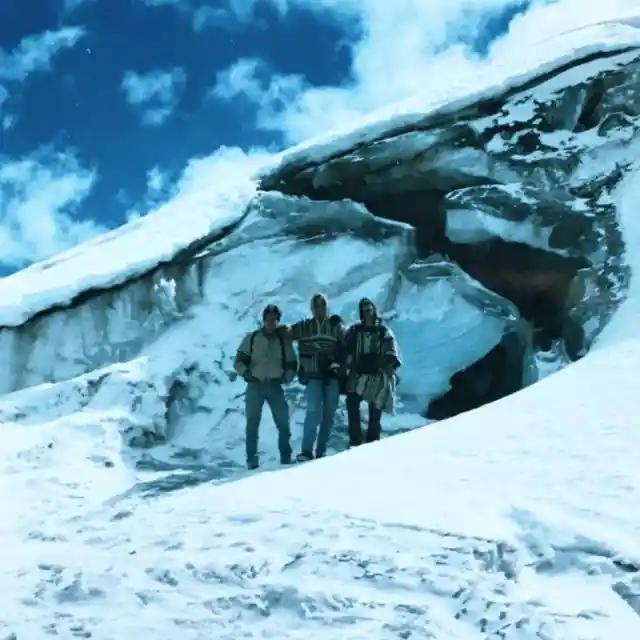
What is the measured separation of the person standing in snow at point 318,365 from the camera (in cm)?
891

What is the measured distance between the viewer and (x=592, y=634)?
4.50m

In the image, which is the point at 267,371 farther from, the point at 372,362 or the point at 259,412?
the point at 372,362

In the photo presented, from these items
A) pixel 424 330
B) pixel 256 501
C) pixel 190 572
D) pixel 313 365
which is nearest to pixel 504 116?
pixel 424 330

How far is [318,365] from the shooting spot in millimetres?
8914

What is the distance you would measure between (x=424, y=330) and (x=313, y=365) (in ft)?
12.1

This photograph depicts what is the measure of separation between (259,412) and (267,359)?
54 cm

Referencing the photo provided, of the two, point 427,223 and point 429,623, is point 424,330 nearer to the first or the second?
point 427,223

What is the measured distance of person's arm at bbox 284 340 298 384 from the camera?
8.91m

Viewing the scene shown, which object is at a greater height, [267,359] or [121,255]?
[121,255]

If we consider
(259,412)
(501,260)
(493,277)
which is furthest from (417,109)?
(259,412)

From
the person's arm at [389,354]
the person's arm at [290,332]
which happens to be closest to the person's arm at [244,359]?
the person's arm at [290,332]

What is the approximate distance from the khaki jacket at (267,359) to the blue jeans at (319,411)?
0.28 m

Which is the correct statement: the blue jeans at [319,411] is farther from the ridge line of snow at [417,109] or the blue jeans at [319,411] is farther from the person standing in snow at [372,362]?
the ridge line of snow at [417,109]

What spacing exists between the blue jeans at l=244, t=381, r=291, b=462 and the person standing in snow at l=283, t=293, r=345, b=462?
204 millimetres
